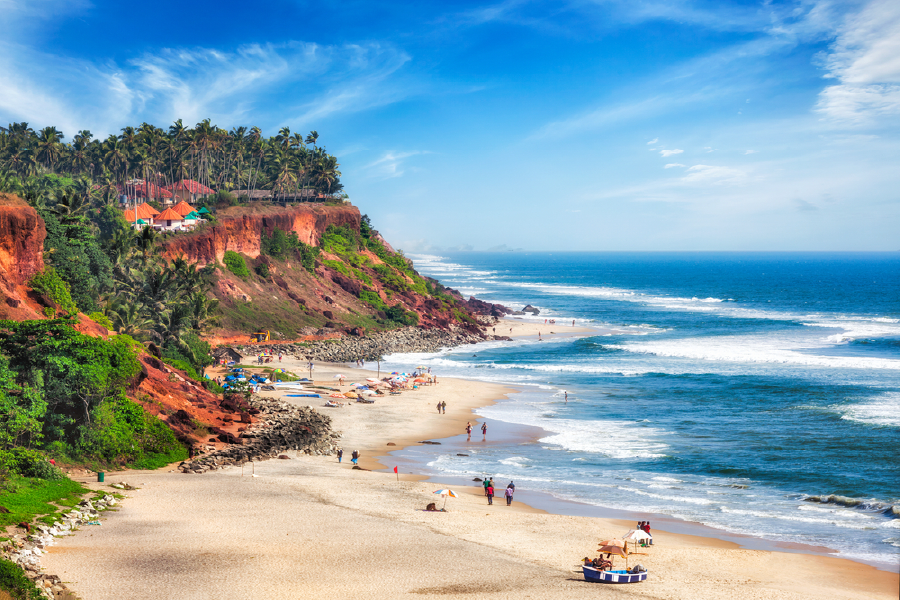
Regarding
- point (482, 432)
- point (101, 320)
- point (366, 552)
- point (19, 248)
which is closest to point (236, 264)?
point (101, 320)

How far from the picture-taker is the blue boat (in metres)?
19.8

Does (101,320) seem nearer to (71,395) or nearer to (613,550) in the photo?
(71,395)

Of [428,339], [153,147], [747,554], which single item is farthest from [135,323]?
[153,147]

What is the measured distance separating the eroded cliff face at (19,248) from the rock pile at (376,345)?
29465 millimetres

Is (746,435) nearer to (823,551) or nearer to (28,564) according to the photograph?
(823,551)

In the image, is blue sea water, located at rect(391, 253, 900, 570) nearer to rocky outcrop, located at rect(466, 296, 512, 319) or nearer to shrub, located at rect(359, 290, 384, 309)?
rocky outcrop, located at rect(466, 296, 512, 319)

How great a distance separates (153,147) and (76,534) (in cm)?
7874

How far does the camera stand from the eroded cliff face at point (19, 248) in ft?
106

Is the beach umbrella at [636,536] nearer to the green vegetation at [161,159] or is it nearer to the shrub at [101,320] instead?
the shrub at [101,320]

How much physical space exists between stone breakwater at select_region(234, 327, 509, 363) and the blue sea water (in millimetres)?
3411

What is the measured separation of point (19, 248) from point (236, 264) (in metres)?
42.1

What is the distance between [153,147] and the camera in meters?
88.6

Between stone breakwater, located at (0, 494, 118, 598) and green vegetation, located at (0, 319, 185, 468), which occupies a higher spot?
green vegetation, located at (0, 319, 185, 468)

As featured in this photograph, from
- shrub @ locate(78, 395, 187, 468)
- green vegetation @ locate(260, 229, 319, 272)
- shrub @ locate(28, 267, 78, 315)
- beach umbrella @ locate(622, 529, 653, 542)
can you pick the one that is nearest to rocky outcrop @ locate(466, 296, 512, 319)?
green vegetation @ locate(260, 229, 319, 272)
